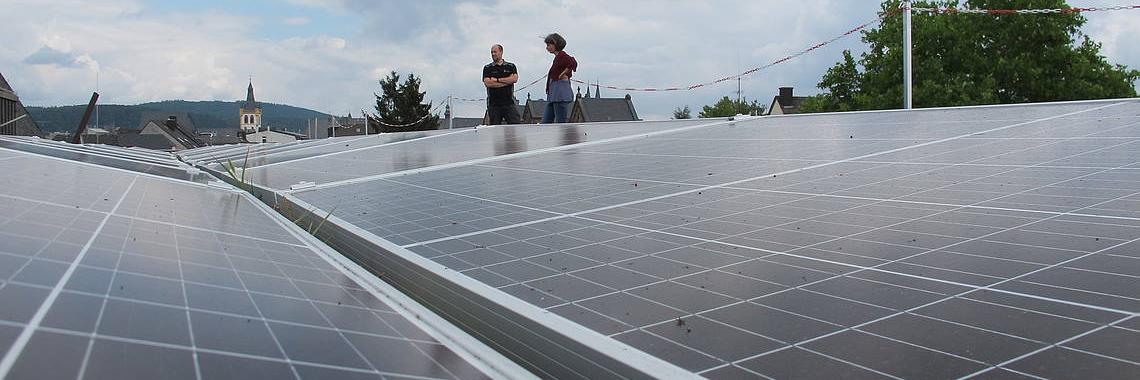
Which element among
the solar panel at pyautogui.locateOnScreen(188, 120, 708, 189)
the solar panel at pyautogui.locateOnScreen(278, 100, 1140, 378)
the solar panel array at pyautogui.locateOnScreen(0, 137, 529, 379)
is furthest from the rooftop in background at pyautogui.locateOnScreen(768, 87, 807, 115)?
the solar panel array at pyautogui.locateOnScreen(0, 137, 529, 379)

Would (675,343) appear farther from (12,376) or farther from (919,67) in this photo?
(919,67)

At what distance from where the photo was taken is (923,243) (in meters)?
3.32

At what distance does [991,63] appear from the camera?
43375mm

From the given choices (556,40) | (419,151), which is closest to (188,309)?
(419,151)

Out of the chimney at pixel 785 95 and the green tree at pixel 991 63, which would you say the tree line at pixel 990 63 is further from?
the chimney at pixel 785 95

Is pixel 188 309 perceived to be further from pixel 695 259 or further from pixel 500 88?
pixel 500 88

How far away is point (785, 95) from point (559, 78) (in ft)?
307

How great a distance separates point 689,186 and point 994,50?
1780 inches

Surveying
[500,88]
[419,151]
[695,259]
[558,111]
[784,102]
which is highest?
[784,102]

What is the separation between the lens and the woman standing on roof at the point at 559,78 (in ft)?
48.8

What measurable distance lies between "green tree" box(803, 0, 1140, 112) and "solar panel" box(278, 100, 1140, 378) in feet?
124

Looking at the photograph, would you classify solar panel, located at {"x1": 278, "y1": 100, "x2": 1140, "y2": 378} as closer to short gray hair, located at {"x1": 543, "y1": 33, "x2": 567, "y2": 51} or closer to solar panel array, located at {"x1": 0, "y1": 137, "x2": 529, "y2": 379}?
solar panel array, located at {"x1": 0, "y1": 137, "x2": 529, "y2": 379}

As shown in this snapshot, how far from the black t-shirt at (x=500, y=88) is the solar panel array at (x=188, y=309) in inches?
448

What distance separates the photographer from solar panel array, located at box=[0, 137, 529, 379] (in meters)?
1.61
